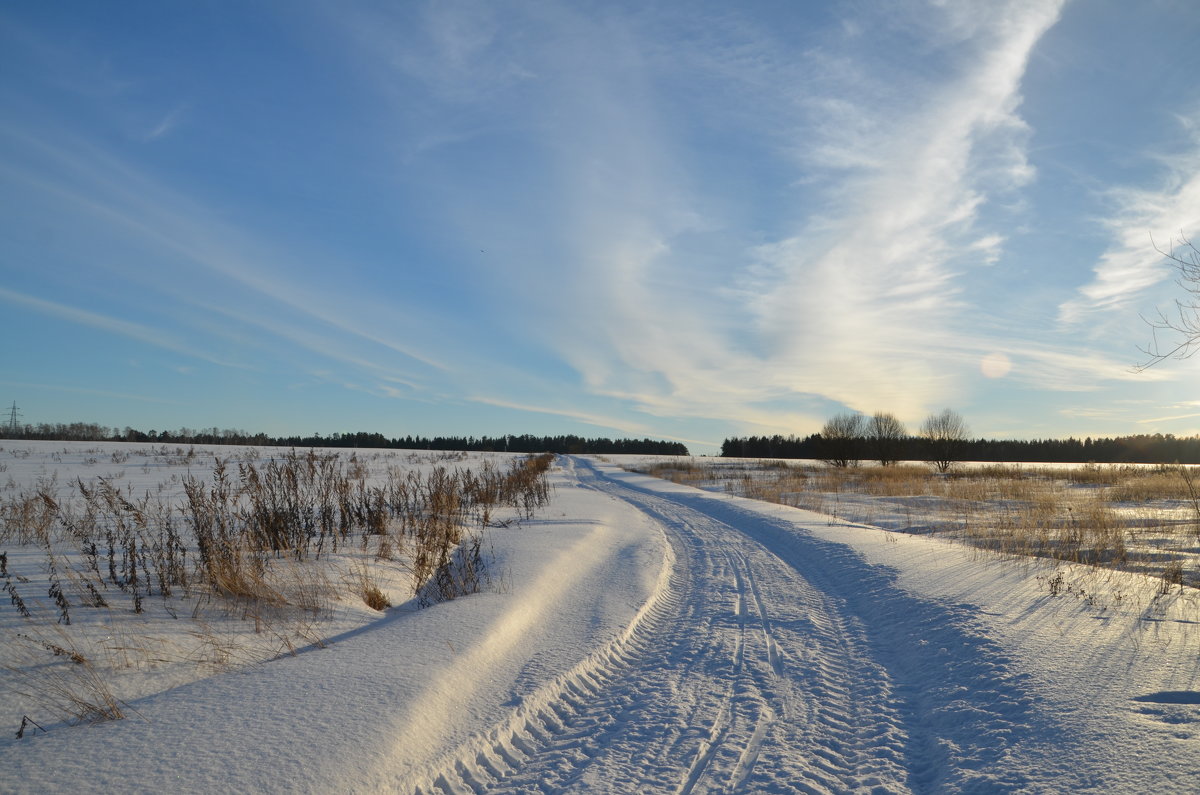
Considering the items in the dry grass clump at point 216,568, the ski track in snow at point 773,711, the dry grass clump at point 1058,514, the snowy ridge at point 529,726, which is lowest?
the snowy ridge at point 529,726

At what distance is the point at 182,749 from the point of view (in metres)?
3.27

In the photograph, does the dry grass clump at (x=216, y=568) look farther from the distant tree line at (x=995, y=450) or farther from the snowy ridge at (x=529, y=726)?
the distant tree line at (x=995, y=450)

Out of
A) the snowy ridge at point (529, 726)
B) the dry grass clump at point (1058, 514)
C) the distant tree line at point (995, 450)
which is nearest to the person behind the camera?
the snowy ridge at point (529, 726)

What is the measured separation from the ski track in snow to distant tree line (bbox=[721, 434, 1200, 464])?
27178 mm

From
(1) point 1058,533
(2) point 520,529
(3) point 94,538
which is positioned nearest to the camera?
(3) point 94,538

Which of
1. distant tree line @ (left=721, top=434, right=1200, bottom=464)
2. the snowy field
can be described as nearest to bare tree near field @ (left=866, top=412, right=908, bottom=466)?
distant tree line @ (left=721, top=434, right=1200, bottom=464)

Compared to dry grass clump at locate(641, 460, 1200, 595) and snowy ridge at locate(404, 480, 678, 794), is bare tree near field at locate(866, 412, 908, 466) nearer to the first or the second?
dry grass clump at locate(641, 460, 1200, 595)

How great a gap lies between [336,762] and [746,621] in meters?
4.38

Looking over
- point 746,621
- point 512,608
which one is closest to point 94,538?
point 512,608

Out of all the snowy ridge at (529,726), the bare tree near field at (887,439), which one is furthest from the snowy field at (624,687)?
the bare tree near field at (887,439)

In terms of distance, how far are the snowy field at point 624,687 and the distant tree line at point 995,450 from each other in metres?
26.5

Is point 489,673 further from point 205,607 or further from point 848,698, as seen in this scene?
point 205,607

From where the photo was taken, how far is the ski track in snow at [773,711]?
3.39 m

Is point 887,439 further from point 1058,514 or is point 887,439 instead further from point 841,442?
point 1058,514
